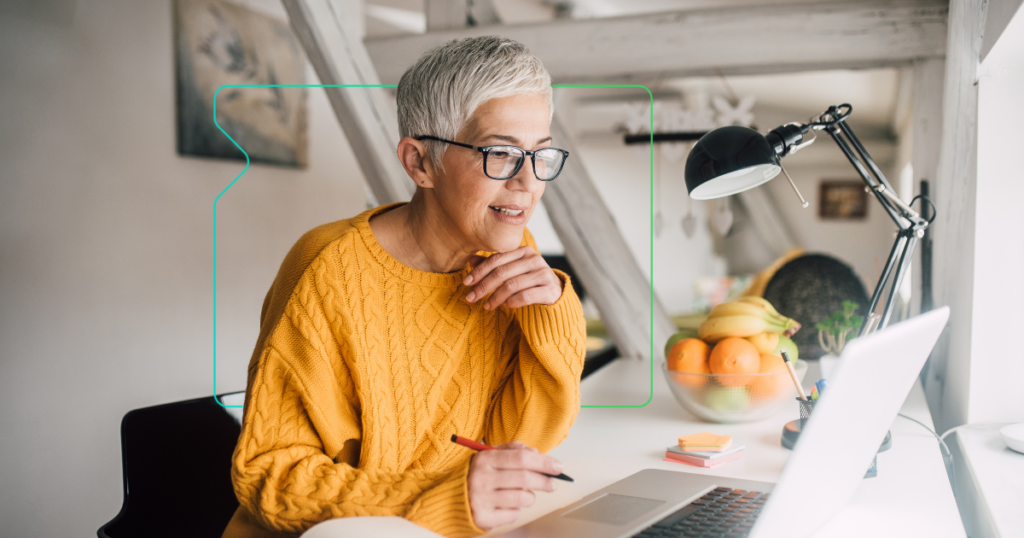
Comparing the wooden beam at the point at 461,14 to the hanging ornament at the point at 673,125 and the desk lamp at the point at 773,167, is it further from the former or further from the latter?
the desk lamp at the point at 773,167

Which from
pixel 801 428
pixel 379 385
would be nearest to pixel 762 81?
pixel 801 428

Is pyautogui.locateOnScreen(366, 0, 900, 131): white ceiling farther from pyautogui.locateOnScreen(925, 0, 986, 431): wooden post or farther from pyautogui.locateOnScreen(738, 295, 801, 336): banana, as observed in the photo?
pyautogui.locateOnScreen(738, 295, 801, 336): banana

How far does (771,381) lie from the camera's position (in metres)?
1.35

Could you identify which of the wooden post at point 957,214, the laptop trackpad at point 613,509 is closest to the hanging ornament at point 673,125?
the wooden post at point 957,214

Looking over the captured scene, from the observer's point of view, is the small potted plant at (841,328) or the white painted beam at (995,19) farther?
the small potted plant at (841,328)

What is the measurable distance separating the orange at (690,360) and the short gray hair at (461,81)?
25.2 inches

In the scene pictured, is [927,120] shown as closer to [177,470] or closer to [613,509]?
[613,509]

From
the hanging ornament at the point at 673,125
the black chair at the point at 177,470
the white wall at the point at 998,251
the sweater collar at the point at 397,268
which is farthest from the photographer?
the hanging ornament at the point at 673,125

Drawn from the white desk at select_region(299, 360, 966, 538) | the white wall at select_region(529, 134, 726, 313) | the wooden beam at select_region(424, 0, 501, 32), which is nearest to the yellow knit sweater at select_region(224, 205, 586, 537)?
the white desk at select_region(299, 360, 966, 538)

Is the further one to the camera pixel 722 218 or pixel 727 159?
pixel 722 218

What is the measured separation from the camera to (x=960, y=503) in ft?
4.39

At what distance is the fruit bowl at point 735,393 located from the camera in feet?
4.44

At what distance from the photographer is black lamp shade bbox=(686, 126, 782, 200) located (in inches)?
43.9

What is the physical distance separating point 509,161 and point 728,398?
2.29 ft
